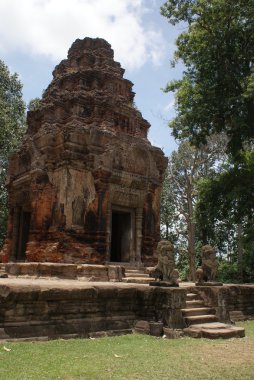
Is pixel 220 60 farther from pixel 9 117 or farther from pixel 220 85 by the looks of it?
pixel 9 117

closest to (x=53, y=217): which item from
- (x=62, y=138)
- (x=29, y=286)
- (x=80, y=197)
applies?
(x=80, y=197)

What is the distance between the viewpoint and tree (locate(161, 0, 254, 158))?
43.2ft

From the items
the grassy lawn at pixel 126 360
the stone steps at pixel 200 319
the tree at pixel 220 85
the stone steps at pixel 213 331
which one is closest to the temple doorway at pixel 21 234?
the tree at pixel 220 85

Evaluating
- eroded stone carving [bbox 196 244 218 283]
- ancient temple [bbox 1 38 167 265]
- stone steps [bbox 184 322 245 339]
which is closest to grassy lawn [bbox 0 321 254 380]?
stone steps [bbox 184 322 245 339]

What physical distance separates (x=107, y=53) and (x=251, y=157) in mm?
6683

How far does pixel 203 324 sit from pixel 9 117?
1636 centimetres

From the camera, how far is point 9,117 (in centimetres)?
2094

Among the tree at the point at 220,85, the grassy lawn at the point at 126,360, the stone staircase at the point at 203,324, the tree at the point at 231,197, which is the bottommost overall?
the grassy lawn at the point at 126,360

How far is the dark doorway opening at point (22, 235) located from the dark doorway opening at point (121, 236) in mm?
3315

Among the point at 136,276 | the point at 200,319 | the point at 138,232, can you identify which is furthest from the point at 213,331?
the point at 138,232

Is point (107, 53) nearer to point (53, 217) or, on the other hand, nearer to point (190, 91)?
point (190, 91)

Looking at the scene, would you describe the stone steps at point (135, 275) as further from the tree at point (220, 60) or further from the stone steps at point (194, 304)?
the tree at point (220, 60)

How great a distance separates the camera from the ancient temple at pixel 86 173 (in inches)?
462

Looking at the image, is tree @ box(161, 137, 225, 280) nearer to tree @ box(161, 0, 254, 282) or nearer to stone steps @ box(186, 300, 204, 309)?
tree @ box(161, 0, 254, 282)
